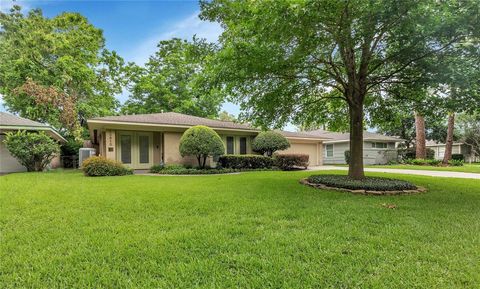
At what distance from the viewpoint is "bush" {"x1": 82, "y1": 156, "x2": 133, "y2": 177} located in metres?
11.2

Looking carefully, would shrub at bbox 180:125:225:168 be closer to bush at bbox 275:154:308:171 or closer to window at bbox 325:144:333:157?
bush at bbox 275:154:308:171

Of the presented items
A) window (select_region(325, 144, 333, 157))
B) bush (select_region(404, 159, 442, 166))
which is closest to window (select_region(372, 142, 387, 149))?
window (select_region(325, 144, 333, 157))

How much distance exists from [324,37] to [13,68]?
Result: 21.8 meters

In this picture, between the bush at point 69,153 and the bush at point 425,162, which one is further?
the bush at point 425,162

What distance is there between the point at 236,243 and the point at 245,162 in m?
11.8

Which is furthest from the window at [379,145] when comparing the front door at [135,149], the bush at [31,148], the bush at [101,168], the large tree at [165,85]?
the bush at [31,148]

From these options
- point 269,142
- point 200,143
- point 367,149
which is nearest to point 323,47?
point 200,143

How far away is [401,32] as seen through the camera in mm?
6059

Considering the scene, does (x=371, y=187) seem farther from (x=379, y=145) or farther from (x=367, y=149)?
(x=379, y=145)

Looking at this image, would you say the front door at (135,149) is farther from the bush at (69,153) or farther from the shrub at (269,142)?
the bush at (69,153)

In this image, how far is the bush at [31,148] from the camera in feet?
39.7

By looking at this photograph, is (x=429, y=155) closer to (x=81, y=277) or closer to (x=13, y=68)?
(x=81, y=277)

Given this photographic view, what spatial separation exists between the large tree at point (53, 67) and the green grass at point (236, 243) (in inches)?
542

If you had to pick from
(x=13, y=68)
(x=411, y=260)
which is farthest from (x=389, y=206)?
(x=13, y=68)
